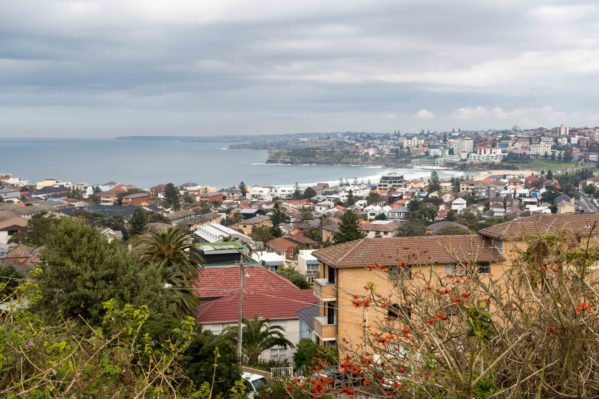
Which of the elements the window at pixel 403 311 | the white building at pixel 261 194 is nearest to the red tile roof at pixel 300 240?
the white building at pixel 261 194

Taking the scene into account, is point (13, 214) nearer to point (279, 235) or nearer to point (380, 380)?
point (279, 235)

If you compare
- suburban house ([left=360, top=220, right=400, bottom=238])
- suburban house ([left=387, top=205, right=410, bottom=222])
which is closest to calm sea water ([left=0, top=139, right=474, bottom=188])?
suburban house ([left=387, top=205, right=410, bottom=222])

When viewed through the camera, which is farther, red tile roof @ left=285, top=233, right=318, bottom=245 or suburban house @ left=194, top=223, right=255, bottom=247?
red tile roof @ left=285, top=233, right=318, bottom=245

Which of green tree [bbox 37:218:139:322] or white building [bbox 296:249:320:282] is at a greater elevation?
green tree [bbox 37:218:139:322]

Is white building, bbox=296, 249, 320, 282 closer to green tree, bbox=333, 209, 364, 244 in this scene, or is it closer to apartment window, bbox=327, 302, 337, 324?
green tree, bbox=333, 209, 364, 244

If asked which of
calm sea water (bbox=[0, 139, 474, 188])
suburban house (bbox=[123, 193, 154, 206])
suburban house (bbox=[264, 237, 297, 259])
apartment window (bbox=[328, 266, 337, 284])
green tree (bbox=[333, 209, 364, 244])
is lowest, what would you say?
calm sea water (bbox=[0, 139, 474, 188])

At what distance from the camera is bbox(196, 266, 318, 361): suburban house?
18.9m

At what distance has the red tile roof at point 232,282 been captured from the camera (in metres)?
21.5

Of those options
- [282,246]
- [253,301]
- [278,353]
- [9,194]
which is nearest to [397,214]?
[282,246]

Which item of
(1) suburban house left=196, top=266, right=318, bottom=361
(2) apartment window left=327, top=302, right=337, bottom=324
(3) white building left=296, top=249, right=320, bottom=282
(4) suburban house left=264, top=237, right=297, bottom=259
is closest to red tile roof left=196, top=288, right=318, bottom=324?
(1) suburban house left=196, top=266, right=318, bottom=361

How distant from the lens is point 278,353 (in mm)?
18141

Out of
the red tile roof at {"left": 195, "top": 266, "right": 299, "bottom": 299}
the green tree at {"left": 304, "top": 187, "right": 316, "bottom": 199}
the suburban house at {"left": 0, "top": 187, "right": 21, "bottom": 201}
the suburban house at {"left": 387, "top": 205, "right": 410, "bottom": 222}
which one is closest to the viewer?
the red tile roof at {"left": 195, "top": 266, "right": 299, "bottom": 299}

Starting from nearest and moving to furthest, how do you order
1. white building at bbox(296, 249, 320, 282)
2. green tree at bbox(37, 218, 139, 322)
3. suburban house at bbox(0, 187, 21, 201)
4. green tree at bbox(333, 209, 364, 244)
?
green tree at bbox(37, 218, 139, 322), green tree at bbox(333, 209, 364, 244), white building at bbox(296, 249, 320, 282), suburban house at bbox(0, 187, 21, 201)

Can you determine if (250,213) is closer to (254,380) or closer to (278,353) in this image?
(278,353)
